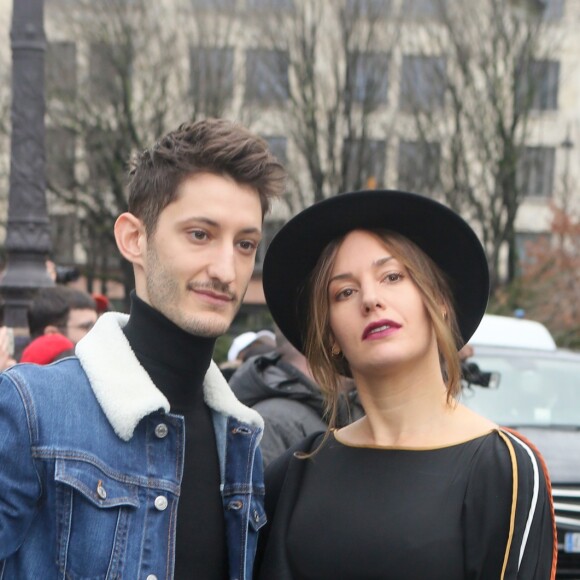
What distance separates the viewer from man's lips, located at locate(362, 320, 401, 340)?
2.87 metres

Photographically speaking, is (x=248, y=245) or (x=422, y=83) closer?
(x=248, y=245)

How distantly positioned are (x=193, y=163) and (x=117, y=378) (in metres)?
0.62

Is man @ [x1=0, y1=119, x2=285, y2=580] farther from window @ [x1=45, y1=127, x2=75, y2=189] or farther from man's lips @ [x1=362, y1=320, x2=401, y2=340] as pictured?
window @ [x1=45, y1=127, x2=75, y2=189]

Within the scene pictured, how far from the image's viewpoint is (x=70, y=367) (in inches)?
104

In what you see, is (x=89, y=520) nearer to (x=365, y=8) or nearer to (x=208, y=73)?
(x=208, y=73)

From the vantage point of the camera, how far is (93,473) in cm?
251

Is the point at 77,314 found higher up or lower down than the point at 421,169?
lower down

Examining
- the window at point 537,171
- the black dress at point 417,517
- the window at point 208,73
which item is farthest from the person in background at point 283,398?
the window at point 537,171

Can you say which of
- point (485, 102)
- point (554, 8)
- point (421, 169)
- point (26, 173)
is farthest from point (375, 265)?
point (554, 8)

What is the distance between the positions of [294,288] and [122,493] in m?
0.97

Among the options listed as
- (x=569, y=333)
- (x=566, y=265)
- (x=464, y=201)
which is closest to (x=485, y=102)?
(x=464, y=201)

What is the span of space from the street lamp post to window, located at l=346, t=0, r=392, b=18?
1953 cm

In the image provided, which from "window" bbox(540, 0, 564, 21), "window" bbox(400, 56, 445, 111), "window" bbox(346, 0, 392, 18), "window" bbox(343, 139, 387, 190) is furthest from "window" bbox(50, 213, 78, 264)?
"window" bbox(540, 0, 564, 21)

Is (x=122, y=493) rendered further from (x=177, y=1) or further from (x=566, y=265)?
(x=566, y=265)
